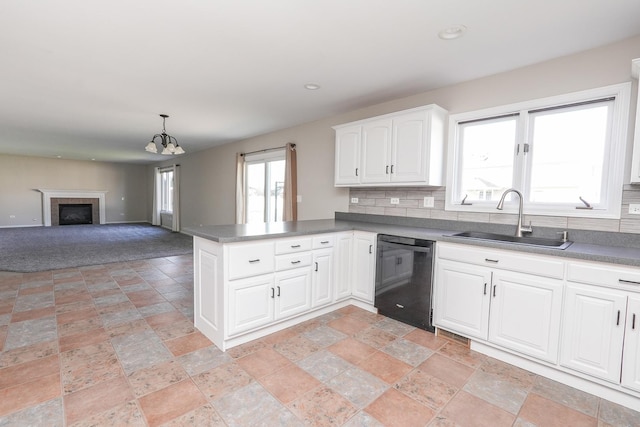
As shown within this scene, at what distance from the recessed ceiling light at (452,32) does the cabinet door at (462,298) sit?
172cm

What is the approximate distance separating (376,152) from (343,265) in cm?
130

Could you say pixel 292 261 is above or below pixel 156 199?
below

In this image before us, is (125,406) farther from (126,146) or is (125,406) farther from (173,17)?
(126,146)

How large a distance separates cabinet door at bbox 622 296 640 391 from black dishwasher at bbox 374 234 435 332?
1.20 m

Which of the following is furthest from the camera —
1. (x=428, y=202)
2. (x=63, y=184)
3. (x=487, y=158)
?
(x=63, y=184)

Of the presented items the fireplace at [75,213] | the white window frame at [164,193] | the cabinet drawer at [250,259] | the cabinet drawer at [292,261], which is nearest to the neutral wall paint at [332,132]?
the cabinet drawer at [292,261]

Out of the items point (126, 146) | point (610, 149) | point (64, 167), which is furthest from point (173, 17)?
point (64, 167)

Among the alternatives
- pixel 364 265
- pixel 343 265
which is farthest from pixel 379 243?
pixel 343 265

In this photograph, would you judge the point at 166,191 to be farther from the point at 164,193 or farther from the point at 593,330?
the point at 593,330

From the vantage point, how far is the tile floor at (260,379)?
5.47ft

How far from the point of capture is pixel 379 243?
3.00 m

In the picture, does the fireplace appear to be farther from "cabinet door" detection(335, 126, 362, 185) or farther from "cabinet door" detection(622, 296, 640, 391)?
"cabinet door" detection(622, 296, 640, 391)

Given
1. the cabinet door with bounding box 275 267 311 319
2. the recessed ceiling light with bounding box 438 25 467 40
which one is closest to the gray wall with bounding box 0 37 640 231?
the recessed ceiling light with bounding box 438 25 467 40

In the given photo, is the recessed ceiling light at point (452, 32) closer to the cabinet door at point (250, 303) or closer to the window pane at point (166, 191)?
the cabinet door at point (250, 303)
